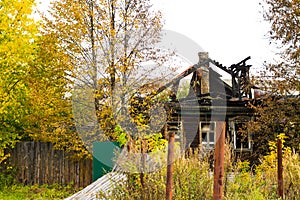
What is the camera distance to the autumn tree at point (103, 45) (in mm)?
10922

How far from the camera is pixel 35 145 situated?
13.4 metres

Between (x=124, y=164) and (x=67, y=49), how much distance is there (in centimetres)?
673

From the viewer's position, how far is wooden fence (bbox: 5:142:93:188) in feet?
42.2

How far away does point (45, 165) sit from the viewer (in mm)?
13305

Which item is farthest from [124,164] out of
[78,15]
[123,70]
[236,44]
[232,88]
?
[232,88]

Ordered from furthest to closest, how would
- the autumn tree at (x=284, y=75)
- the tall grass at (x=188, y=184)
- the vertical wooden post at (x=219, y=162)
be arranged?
the autumn tree at (x=284, y=75), the tall grass at (x=188, y=184), the vertical wooden post at (x=219, y=162)

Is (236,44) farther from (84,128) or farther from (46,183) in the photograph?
(46,183)

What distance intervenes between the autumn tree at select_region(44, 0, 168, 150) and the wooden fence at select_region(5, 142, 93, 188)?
2240mm

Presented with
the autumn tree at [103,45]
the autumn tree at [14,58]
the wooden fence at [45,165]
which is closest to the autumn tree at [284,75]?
the autumn tree at [103,45]

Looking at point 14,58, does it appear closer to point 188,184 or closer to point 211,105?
point 211,105

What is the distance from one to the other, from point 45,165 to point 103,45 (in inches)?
173

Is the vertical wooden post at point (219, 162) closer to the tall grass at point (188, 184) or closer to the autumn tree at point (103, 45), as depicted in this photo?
the tall grass at point (188, 184)

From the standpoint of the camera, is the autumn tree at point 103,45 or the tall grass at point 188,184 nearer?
the tall grass at point 188,184

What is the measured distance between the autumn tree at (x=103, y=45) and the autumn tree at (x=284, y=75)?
9.40 ft
